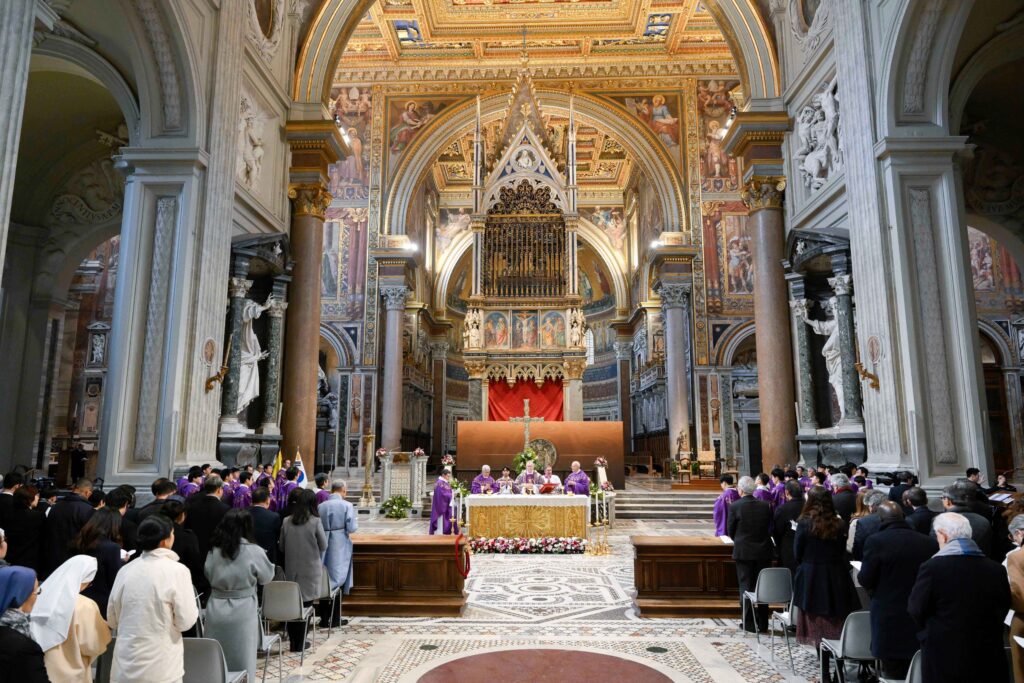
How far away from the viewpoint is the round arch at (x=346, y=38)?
12422mm

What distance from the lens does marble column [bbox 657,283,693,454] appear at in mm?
20953

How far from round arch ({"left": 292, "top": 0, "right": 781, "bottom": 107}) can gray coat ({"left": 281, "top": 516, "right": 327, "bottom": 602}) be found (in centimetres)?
942

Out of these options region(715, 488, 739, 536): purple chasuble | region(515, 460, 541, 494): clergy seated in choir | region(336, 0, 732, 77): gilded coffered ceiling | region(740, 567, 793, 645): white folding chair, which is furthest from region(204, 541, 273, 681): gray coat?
region(336, 0, 732, 77): gilded coffered ceiling

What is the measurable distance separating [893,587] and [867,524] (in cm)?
91

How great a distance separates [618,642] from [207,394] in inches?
243

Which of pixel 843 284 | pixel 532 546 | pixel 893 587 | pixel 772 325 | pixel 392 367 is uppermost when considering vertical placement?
pixel 392 367

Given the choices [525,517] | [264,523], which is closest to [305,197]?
[525,517]

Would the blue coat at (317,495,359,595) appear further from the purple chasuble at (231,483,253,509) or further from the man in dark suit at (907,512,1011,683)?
the man in dark suit at (907,512,1011,683)

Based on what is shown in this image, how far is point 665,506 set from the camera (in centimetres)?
1470

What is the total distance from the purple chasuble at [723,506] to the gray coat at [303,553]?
4.53 m

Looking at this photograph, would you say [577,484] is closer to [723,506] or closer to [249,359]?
[723,506]

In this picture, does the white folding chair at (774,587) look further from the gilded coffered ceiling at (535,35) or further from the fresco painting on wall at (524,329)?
the gilded coffered ceiling at (535,35)

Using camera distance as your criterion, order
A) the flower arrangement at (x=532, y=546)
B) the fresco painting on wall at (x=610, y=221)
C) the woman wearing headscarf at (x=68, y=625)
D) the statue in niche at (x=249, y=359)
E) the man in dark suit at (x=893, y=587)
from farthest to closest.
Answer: the fresco painting on wall at (x=610, y=221), the flower arrangement at (x=532, y=546), the statue in niche at (x=249, y=359), the man in dark suit at (x=893, y=587), the woman wearing headscarf at (x=68, y=625)

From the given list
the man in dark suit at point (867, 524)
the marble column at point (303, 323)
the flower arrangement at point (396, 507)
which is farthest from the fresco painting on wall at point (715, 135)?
the man in dark suit at point (867, 524)
